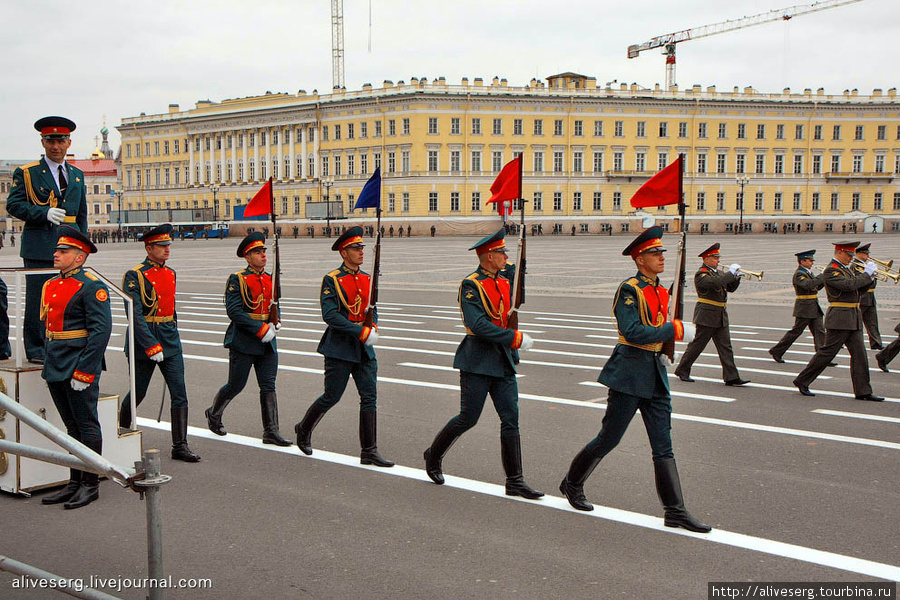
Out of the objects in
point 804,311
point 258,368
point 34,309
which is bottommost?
point 258,368

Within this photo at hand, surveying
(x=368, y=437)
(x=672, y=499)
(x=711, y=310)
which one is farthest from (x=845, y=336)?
(x=368, y=437)

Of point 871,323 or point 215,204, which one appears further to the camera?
point 215,204

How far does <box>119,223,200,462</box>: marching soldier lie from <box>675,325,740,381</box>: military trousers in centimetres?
671

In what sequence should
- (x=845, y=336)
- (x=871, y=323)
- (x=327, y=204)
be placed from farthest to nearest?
1. (x=327, y=204)
2. (x=871, y=323)
3. (x=845, y=336)

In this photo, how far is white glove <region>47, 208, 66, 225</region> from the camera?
7.38 metres

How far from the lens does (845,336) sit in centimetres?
1053

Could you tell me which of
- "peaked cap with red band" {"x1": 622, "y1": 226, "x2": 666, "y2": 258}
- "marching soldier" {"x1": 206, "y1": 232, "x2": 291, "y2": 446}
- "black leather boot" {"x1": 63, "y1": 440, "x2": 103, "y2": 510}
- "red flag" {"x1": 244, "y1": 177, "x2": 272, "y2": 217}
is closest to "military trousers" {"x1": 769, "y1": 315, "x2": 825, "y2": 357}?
"peaked cap with red band" {"x1": 622, "y1": 226, "x2": 666, "y2": 258}

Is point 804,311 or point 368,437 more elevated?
point 804,311

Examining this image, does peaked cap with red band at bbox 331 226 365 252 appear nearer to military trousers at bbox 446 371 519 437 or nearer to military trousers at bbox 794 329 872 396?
military trousers at bbox 446 371 519 437

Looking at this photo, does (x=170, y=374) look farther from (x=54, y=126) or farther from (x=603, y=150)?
(x=603, y=150)

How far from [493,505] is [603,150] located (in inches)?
3521

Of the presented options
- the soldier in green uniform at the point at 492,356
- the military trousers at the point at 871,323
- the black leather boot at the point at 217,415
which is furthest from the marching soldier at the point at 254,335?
the military trousers at the point at 871,323

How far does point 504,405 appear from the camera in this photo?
260 inches

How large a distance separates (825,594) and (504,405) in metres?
2.57
